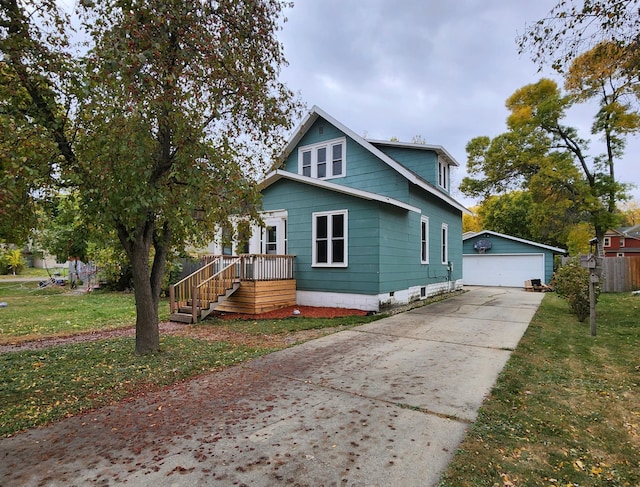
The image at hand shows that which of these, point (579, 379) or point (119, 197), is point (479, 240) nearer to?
point (579, 379)

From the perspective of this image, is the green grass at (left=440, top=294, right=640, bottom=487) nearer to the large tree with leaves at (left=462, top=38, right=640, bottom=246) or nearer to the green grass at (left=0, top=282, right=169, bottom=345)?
the green grass at (left=0, top=282, right=169, bottom=345)

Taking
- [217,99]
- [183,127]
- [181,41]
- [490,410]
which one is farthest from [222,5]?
[490,410]

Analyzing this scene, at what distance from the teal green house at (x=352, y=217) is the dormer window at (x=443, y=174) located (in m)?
0.33

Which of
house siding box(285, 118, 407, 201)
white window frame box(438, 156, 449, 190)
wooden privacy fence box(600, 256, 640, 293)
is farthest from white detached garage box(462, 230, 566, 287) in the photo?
house siding box(285, 118, 407, 201)

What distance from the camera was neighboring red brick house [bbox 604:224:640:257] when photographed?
37.4 meters

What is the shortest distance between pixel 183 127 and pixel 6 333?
7039 mm

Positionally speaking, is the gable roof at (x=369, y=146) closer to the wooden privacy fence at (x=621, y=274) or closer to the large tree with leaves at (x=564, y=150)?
the large tree with leaves at (x=564, y=150)

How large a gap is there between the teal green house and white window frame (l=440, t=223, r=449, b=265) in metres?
1.14

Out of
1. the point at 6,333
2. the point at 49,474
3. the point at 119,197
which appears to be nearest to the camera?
the point at 49,474

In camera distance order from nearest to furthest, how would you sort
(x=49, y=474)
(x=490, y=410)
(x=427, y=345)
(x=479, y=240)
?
1. (x=49, y=474)
2. (x=490, y=410)
3. (x=427, y=345)
4. (x=479, y=240)

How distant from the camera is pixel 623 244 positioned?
37938mm

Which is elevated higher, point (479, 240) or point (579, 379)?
point (479, 240)

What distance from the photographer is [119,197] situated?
15.2ft

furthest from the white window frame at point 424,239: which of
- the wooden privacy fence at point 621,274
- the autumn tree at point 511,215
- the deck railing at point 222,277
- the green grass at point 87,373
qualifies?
the autumn tree at point 511,215
